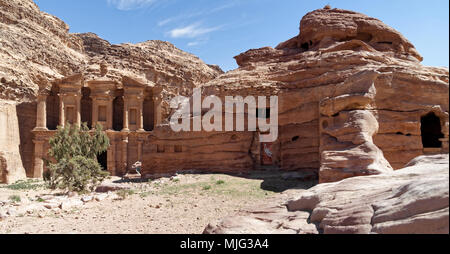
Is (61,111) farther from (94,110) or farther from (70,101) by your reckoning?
(94,110)

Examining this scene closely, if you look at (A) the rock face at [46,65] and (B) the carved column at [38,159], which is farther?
(B) the carved column at [38,159]

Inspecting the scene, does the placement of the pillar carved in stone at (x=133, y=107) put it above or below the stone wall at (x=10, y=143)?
above

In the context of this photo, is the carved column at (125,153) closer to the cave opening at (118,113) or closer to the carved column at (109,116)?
the carved column at (109,116)

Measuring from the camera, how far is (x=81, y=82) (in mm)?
35250

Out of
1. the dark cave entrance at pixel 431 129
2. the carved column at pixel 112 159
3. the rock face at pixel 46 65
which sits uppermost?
the rock face at pixel 46 65

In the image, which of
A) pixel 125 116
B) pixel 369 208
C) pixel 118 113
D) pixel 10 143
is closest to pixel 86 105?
pixel 118 113

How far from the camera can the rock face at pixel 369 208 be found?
11.0 feet

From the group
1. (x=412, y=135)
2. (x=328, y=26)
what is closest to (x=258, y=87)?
(x=328, y=26)

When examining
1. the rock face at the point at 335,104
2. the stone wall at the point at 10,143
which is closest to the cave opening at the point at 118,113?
the stone wall at the point at 10,143

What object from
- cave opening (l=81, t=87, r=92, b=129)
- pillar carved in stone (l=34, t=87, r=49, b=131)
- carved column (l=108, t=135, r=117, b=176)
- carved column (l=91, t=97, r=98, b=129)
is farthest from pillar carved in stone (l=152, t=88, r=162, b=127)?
pillar carved in stone (l=34, t=87, r=49, b=131)

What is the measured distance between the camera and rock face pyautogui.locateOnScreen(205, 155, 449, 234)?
3361 millimetres

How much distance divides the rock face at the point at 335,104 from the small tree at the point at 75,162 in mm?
3094
